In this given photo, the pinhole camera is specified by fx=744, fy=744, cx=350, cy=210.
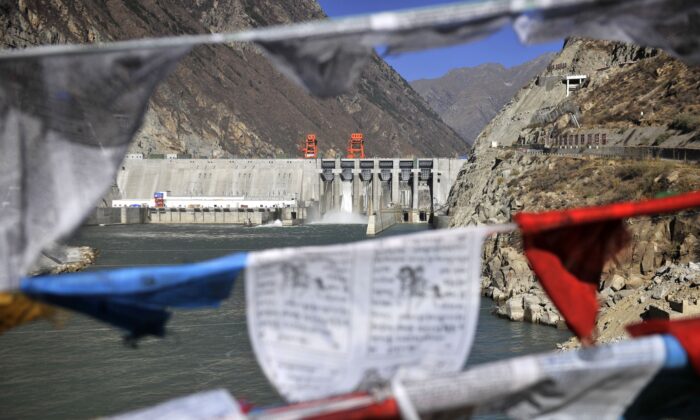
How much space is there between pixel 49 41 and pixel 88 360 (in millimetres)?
96328

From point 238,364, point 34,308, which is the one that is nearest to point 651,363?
point 34,308

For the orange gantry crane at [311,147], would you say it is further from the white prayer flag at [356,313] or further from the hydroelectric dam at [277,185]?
the white prayer flag at [356,313]

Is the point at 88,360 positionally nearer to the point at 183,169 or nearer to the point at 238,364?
the point at 238,364

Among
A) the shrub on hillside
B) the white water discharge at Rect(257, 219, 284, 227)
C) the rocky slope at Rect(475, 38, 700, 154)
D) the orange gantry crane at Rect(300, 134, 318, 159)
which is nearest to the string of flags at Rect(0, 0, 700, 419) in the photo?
the rocky slope at Rect(475, 38, 700, 154)

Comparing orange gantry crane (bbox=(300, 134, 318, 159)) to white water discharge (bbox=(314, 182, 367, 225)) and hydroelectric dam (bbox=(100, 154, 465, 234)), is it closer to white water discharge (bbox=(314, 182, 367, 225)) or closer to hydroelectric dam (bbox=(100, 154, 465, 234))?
hydroelectric dam (bbox=(100, 154, 465, 234))

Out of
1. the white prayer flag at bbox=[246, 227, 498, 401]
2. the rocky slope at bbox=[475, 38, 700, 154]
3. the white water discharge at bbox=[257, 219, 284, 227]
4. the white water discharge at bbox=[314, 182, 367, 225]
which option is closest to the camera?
the white prayer flag at bbox=[246, 227, 498, 401]

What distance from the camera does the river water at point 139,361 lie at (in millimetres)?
18109

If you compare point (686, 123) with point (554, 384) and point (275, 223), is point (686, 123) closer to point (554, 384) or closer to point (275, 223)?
point (554, 384)

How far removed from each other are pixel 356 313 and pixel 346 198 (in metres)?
107

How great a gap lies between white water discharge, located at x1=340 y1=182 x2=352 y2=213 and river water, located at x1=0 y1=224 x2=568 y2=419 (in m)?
77.6

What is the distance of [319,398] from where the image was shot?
4.27 metres

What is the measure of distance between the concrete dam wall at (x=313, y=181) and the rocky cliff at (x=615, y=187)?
1033 inches

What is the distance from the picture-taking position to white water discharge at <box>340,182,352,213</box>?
110938 millimetres

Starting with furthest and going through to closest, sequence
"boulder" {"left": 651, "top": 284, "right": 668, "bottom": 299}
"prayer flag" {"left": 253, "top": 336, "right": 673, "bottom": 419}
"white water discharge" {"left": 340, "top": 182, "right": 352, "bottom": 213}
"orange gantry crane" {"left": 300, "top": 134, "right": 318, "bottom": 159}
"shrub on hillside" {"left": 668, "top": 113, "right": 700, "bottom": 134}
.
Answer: "orange gantry crane" {"left": 300, "top": 134, "right": 318, "bottom": 159} < "white water discharge" {"left": 340, "top": 182, "right": 352, "bottom": 213} < "shrub on hillside" {"left": 668, "top": 113, "right": 700, "bottom": 134} < "boulder" {"left": 651, "top": 284, "right": 668, "bottom": 299} < "prayer flag" {"left": 253, "top": 336, "right": 673, "bottom": 419}
